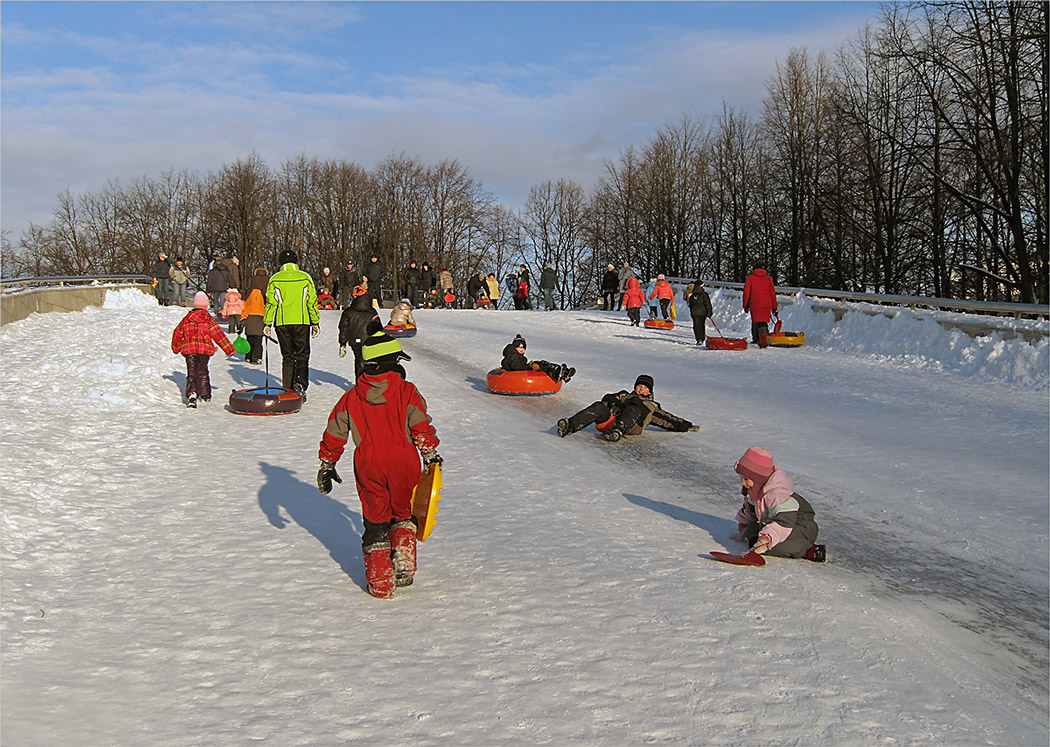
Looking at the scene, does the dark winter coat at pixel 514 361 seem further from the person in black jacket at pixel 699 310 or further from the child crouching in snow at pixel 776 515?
the person in black jacket at pixel 699 310

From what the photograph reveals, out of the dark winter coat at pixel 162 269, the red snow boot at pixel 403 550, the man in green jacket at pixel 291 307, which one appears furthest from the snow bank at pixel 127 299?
the red snow boot at pixel 403 550

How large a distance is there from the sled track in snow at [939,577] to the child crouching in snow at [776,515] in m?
0.22

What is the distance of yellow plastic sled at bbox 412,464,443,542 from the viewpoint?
5051 millimetres

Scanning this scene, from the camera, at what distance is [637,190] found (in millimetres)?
51938

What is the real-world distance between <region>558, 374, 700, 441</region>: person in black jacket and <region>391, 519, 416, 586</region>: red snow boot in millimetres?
5048

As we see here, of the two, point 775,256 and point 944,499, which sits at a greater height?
point 775,256

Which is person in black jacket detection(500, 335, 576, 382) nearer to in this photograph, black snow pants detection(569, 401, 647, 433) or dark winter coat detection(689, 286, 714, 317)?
black snow pants detection(569, 401, 647, 433)

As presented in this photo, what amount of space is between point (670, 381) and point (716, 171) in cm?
3662

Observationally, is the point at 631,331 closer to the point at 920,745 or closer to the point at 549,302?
the point at 549,302

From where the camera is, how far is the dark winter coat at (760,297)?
18359mm

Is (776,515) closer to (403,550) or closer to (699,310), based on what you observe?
(403,550)

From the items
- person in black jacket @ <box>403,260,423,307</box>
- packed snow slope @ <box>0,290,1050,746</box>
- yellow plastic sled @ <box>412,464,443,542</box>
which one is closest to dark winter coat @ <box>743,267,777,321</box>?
packed snow slope @ <box>0,290,1050,746</box>

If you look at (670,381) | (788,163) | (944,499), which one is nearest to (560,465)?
(944,499)

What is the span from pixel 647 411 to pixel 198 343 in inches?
235
